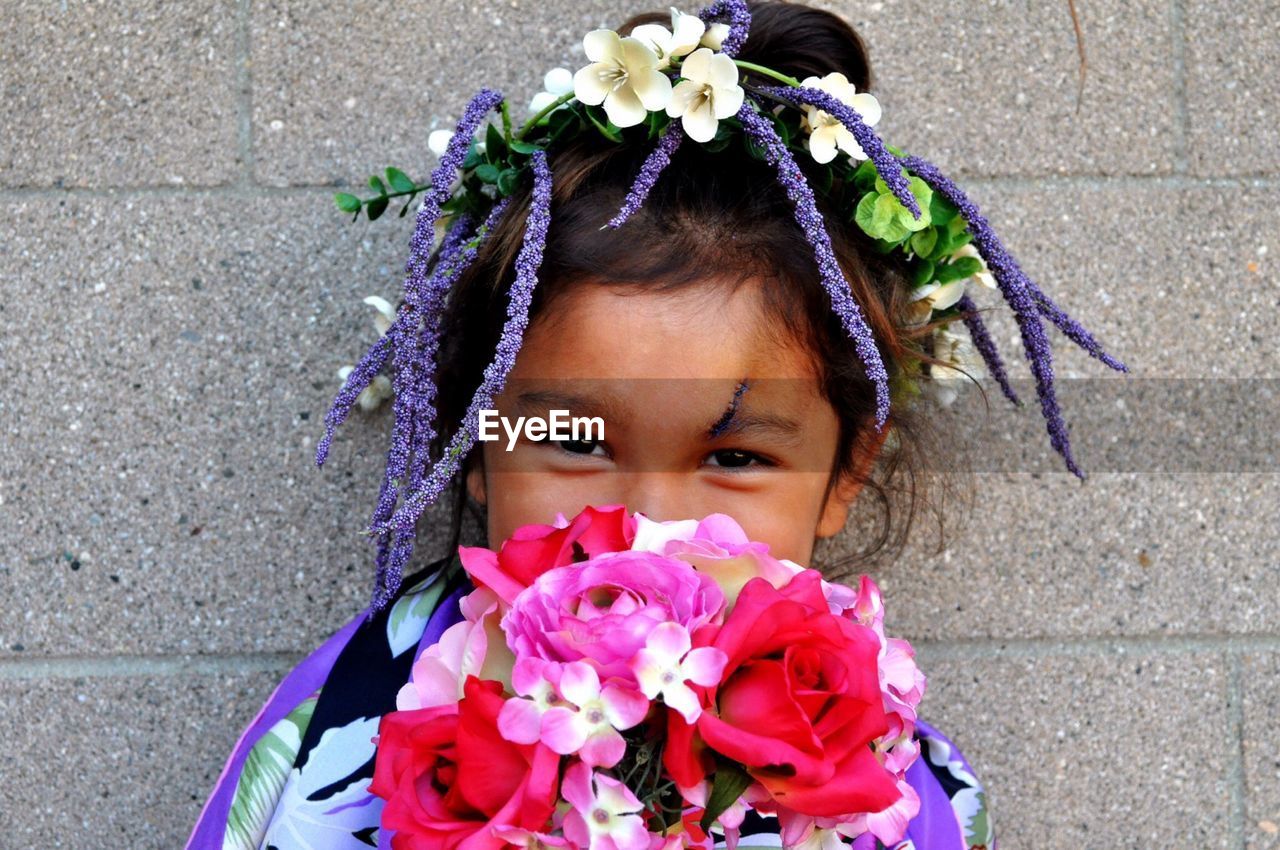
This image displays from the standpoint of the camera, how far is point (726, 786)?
904 mm

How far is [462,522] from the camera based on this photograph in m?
1.70

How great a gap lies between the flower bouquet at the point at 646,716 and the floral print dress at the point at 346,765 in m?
0.37

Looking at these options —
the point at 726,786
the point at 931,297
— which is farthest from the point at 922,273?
the point at 726,786

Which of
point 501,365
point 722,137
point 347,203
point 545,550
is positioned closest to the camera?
point 545,550

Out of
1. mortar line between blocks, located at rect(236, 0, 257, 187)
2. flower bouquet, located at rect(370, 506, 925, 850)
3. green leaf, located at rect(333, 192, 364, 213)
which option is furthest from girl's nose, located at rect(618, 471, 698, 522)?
mortar line between blocks, located at rect(236, 0, 257, 187)

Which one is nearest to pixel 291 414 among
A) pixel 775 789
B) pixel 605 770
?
pixel 605 770

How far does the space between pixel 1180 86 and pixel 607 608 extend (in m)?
1.40

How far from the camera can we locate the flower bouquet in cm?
88

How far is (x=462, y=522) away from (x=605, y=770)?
2.74 ft

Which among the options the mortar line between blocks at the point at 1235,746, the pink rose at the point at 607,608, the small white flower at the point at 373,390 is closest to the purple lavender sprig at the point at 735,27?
the pink rose at the point at 607,608

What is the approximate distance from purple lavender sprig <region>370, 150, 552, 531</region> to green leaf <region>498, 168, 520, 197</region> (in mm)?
125

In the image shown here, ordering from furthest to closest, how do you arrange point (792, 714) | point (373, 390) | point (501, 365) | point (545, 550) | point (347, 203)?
1. point (373, 390)
2. point (347, 203)
3. point (501, 365)
4. point (545, 550)
5. point (792, 714)

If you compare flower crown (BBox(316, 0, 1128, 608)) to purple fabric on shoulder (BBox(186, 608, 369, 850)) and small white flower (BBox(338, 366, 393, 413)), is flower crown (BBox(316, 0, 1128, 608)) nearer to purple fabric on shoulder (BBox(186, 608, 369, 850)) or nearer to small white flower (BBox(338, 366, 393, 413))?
purple fabric on shoulder (BBox(186, 608, 369, 850))

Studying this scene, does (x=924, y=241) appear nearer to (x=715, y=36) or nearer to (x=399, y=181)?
(x=715, y=36)
